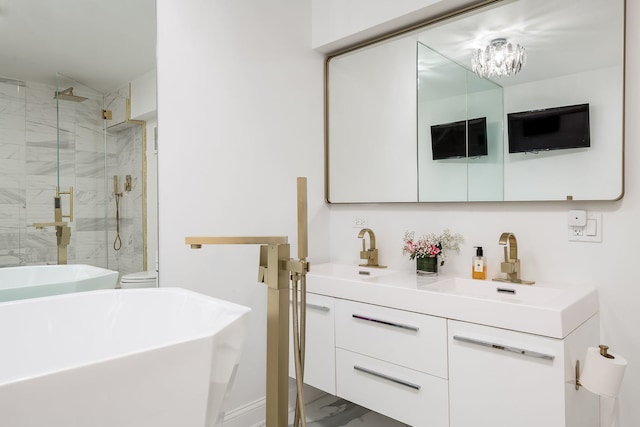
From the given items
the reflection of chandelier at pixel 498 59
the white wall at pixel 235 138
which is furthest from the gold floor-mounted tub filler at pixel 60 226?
the reflection of chandelier at pixel 498 59

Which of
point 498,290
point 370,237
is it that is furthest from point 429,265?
point 370,237

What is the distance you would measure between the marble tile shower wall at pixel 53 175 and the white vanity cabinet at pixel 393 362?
102cm

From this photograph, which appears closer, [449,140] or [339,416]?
[449,140]

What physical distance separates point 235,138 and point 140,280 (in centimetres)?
82

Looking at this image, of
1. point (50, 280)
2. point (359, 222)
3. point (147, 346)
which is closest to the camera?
point (147, 346)

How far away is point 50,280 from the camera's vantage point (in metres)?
1.61

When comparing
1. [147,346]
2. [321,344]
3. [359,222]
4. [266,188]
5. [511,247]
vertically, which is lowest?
[321,344]

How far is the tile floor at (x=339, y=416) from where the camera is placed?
88.9 inches

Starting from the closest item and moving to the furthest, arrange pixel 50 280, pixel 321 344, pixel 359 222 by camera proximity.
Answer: pixel 50 280, pixel 321 344, pixel 359 222

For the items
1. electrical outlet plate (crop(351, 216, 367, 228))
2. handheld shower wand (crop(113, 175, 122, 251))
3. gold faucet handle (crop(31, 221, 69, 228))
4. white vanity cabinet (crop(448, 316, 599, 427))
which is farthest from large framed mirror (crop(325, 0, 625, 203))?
gold faucet handle (crop(31, 221, 69, 228))

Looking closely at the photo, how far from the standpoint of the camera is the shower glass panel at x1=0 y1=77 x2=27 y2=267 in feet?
4.98

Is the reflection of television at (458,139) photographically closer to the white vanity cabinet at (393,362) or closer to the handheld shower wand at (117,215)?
the white vanity cabinet at (393,362)

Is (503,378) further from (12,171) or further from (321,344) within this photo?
(12,171)

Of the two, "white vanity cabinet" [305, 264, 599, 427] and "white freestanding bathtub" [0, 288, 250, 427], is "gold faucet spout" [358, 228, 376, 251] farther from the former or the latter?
"white freestanding bathtub" [0, 288, 250, 427]
